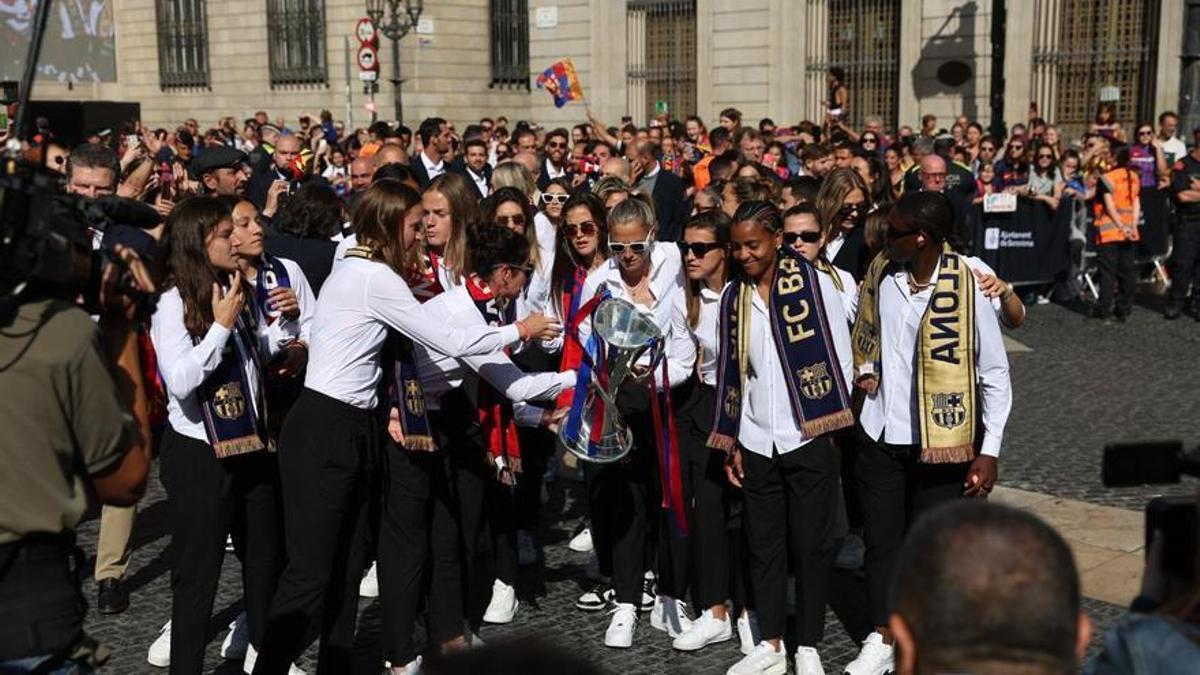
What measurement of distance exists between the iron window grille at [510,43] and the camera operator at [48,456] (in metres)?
32.0

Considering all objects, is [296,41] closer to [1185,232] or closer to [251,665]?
[1185,232]

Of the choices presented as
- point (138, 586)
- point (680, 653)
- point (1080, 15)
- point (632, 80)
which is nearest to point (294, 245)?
point (138, 586)

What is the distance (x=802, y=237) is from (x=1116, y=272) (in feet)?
28.7

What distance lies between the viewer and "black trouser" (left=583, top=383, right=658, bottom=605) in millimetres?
5754

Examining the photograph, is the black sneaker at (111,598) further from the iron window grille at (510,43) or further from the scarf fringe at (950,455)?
the iron window grille at (510,43)

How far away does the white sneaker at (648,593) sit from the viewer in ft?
20.2

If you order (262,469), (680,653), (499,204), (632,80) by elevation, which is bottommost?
(680,653)

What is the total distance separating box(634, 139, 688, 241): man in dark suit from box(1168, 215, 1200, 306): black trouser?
5489mm

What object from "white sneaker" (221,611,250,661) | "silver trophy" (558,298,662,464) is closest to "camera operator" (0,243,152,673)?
"silver trophy" (558,298,662,464)

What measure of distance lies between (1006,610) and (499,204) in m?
5.15

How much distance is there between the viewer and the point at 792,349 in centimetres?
511

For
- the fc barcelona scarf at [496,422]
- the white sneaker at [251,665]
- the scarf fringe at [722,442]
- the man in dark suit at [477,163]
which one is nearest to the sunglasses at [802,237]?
the scarf fringe at [722,442]

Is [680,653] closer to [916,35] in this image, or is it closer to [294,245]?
[294,245]

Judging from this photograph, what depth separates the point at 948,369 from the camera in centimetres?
500
